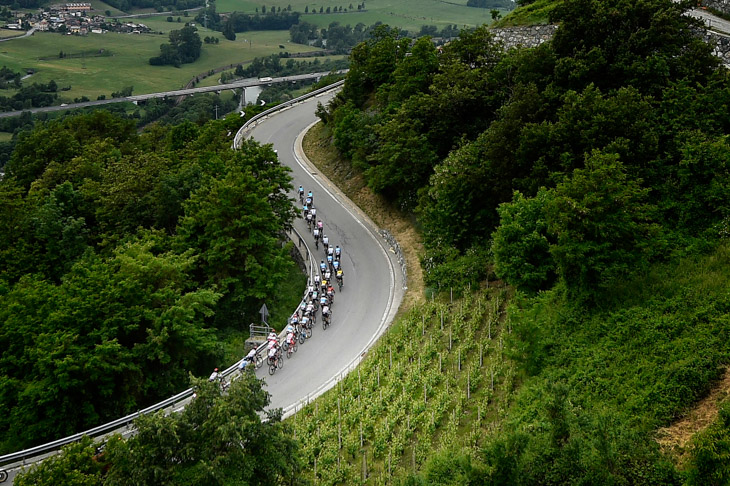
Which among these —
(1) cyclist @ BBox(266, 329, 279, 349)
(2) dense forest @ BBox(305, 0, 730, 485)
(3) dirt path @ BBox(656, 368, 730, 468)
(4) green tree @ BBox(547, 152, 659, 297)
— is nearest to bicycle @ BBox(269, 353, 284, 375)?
(1) cyclist @ BBox(266, 329, 279, 349)

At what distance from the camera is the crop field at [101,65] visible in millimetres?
163500

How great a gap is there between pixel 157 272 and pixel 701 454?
25147 mm

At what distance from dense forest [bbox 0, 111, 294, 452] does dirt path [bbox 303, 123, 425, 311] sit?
6.93 metres

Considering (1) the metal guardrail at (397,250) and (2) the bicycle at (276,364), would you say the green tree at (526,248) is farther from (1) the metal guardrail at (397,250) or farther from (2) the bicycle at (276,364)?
(2) the bicycle at (276,364)

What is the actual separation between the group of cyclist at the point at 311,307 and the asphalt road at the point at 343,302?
454 mm

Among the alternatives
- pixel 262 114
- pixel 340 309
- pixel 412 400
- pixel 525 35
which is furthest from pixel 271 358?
pixel 262 114

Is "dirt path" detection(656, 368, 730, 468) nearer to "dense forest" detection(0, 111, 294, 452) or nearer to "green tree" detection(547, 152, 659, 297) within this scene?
"green tree" detection(547, 152, 659, 297)

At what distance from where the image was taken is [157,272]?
3394 centimetres

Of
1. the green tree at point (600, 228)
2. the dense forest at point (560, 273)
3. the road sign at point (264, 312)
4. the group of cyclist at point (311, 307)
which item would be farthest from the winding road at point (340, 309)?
the green tree at point (600, 228)

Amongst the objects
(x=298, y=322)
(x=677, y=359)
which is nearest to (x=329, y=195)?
(x=298, y=322)

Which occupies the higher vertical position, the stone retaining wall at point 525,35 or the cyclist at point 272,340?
the stone retaining wall at point 525,35

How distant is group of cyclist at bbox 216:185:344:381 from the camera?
3222 cm

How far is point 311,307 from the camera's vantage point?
3569 cm

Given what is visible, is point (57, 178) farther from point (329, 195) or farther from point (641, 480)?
point (641, 480)
